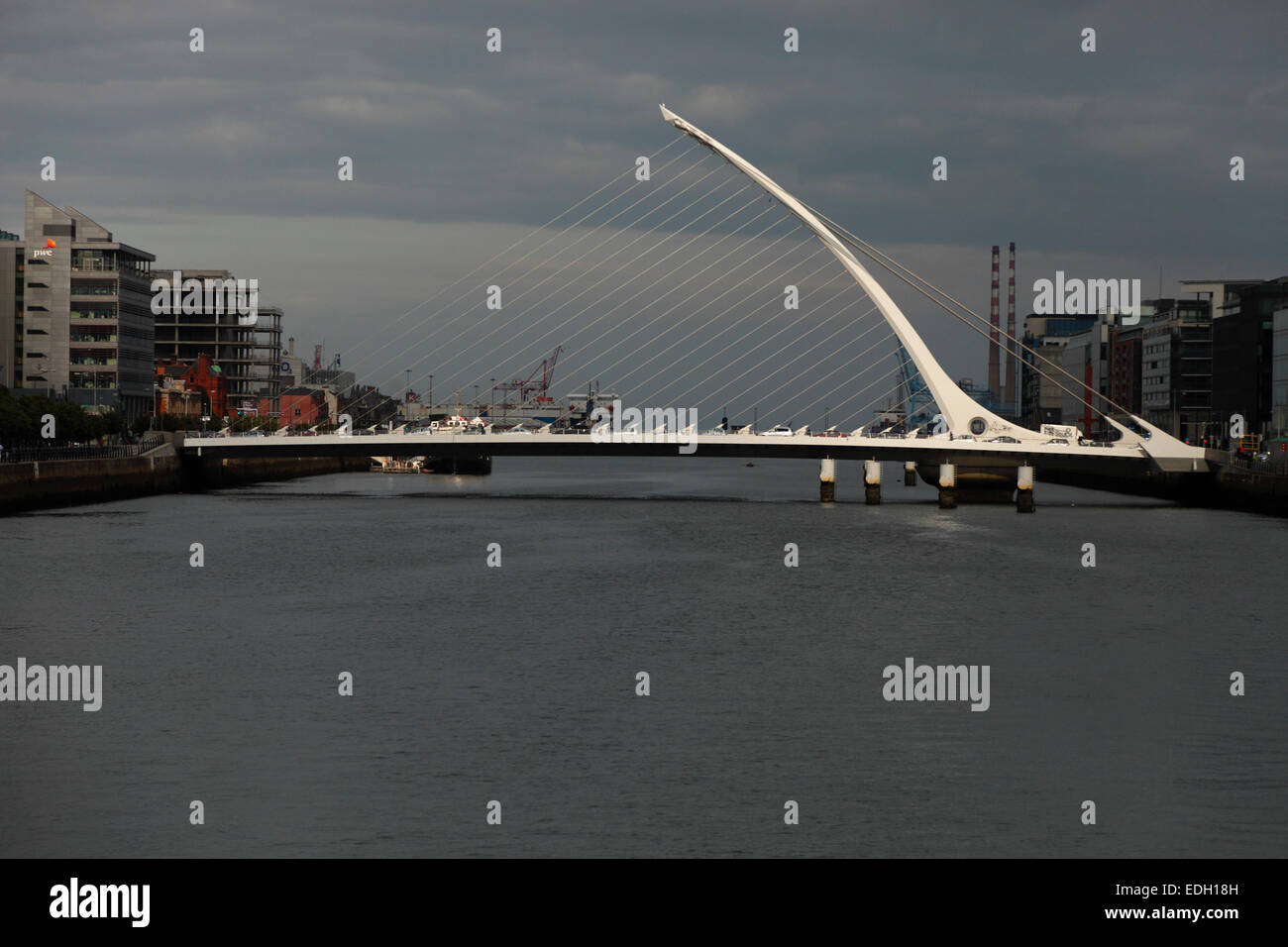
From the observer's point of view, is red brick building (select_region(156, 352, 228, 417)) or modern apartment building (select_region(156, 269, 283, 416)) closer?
red brick building (select_region(156, 352, 228, 417))

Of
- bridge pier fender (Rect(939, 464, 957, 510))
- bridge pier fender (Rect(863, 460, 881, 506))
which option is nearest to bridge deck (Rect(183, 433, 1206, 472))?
bridge pier fender (Rect(939, 464, 957, 510))

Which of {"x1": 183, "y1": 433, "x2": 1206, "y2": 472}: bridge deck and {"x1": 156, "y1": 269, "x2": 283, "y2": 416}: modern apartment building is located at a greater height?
{"x1": 156, "y1": 269, "x2": 283, "y2": 416}: modern apartment building

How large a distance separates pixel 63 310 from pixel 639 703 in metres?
118

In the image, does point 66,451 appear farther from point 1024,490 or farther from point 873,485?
point 1024,490

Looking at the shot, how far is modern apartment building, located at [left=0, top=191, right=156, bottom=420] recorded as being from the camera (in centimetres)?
13275

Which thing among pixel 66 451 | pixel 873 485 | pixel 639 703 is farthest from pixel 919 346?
pixel 639 703

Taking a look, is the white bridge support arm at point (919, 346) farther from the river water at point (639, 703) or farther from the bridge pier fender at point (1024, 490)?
the river water at point (639, 703)

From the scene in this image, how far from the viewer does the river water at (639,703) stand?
19.2m

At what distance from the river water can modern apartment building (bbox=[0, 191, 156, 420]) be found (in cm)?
7919

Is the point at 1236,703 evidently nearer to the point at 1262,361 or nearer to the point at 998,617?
the point at 998,617

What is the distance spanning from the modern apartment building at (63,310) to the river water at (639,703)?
79.2m

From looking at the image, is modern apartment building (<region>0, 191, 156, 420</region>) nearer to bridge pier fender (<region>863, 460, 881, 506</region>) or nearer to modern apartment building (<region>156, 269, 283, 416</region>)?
modern apartment building (<region>156, 269, 283, 416</region>)

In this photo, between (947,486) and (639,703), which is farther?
(947,486)

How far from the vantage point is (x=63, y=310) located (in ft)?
438
